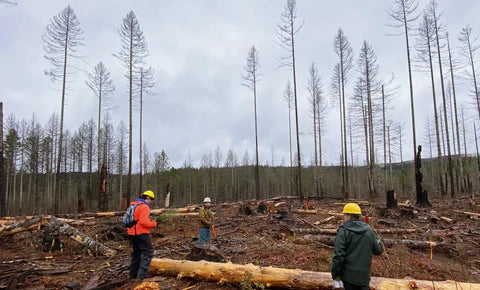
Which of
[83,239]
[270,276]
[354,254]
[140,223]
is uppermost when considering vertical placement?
[140,223]

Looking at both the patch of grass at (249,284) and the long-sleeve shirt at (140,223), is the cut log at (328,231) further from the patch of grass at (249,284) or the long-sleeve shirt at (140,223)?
the long-sleeve shirt at (140,223)

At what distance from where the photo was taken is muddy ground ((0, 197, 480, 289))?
5879 mm

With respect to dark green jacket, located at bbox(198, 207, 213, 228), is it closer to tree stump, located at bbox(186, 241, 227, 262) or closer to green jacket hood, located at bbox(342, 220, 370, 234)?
tree stump, located at bbox(186, 241, 227, 262)

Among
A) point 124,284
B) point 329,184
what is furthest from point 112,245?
point 329,184

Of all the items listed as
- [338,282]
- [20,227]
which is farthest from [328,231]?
[20,227]

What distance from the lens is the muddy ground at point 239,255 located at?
5879 mm

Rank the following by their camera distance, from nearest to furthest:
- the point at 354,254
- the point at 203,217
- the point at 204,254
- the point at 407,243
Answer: the point at 354,254 < the point at 204,254 < the point at 203,217 < the point at 407,243

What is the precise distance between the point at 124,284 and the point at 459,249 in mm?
9177

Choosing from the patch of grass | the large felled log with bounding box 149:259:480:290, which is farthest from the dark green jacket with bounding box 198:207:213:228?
the patch of grass

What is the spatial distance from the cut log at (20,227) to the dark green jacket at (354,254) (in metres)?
10.5

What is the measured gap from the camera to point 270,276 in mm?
4910

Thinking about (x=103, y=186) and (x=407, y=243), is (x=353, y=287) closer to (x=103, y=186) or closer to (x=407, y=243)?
(x=407, y=243)

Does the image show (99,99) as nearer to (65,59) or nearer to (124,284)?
(65,59)

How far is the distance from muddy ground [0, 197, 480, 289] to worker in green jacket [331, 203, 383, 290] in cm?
228
